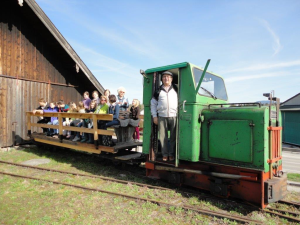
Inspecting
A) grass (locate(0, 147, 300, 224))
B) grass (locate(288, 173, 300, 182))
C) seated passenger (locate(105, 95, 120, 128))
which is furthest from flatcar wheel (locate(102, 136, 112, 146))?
grass (locate(288, 173, 300, 182))

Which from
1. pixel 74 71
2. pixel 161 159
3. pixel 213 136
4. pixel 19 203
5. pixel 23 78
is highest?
pixel 74 71

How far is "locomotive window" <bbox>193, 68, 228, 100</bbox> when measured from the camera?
471cm

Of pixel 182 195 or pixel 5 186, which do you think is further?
pixel 5 186

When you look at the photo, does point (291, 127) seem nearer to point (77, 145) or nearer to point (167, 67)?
point (167, 67)

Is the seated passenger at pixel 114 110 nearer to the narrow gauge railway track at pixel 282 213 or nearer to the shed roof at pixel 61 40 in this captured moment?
the narrow gauge railway track at pixel 282 213

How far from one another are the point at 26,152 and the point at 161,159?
665 cm

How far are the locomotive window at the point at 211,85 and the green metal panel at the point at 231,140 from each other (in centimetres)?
86

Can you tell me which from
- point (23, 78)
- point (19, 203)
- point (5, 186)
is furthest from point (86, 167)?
point (23, 78)

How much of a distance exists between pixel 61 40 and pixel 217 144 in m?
9.29

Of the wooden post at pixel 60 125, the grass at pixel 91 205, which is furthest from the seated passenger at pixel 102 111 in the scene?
the wooden post at pixel 60 125

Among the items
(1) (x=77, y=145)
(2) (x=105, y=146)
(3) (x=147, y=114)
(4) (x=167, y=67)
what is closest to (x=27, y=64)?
(1) (x=77, y=145)

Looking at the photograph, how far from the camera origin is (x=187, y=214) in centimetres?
376

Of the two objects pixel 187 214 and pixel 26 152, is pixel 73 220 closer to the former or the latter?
pixel 187 214

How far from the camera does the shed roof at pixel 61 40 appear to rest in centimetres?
933
